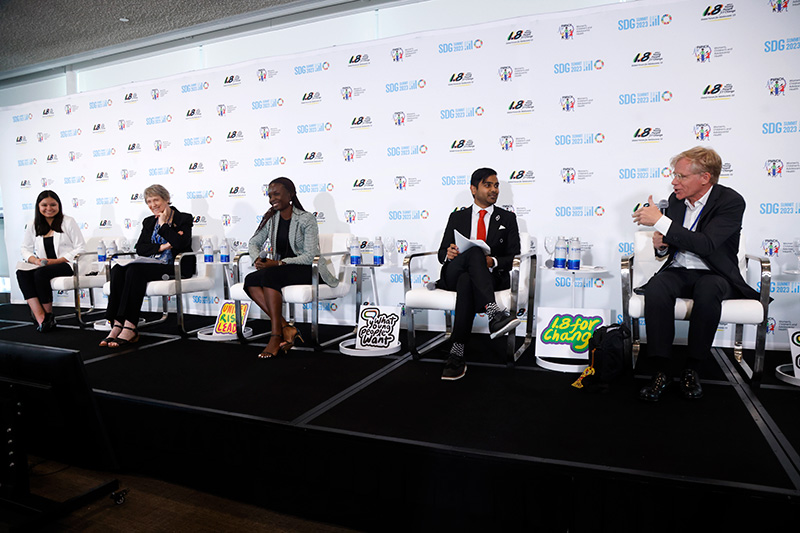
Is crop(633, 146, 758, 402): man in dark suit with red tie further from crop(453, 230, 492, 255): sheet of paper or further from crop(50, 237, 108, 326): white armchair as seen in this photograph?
crop(50, 237, 108, 326): white armchair

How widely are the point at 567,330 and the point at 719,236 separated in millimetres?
903

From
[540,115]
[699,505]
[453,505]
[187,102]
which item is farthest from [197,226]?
[699,505]

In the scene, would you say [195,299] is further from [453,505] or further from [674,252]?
[674,252]

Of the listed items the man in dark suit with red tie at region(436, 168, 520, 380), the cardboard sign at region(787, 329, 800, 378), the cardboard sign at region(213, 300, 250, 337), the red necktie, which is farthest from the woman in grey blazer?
the cardboard sign at region(787, 329, 800, 378)

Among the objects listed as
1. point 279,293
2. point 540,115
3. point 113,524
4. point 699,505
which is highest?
point 540,115

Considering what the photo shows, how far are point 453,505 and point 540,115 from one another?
106 inches

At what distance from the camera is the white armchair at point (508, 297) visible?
2.77 m

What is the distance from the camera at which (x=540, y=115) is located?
11.2 feet

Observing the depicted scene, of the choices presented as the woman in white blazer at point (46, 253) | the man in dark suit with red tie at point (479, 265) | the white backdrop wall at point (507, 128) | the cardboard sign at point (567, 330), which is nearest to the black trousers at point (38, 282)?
the woman in white blazer at point (46, 253)

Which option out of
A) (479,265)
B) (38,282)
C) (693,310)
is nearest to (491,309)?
(479,265)

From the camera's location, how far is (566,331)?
2824 mm

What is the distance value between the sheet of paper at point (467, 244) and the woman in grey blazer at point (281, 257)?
1040mm

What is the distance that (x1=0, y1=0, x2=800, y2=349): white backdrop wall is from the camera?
304cm

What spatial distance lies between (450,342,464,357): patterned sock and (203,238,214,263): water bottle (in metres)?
2.22
